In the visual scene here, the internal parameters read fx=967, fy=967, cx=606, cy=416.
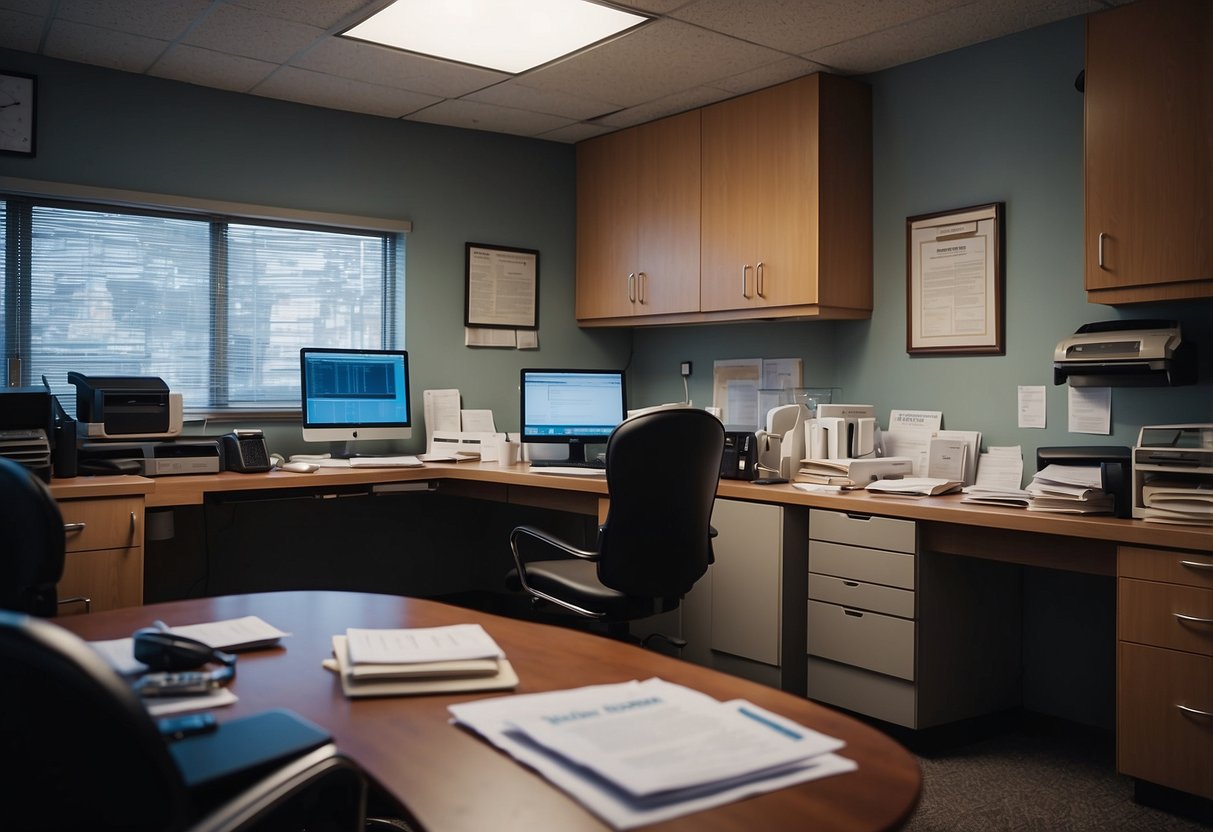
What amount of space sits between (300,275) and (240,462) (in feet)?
3.63

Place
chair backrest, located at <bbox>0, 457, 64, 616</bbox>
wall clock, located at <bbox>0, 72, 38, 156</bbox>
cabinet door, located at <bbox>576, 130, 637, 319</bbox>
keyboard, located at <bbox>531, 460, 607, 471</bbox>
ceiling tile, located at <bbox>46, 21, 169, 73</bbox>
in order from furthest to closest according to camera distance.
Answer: cabinet door, located at <bbox>576, 130, 637, 319</bbox>, keyboard, located at <bbox>531, 460, 607, 471</bbox>, wall clock, located at <bbox>0, 72, 38, 156</bbox>, ceiling tile, located at <bbox>46, 21, 169, 73</bbox>, chair backrest, located at <bbox>0, 457, 64, 616</bbox>

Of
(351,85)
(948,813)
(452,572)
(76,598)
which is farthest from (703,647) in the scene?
(351,85)

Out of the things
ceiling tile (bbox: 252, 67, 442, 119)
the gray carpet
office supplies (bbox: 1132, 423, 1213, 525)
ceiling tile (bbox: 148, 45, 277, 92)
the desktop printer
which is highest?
ceiling tile (bbox: 252, 67, 442, 119)

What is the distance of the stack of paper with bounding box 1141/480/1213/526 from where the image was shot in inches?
101

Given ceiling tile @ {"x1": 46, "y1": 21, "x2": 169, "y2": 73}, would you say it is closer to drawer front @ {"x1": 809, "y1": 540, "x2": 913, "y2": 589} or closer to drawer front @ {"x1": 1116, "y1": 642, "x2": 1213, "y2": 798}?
drawer front @ {"x1": 809, "y1": 540, "x2": 913, "y2": 589}

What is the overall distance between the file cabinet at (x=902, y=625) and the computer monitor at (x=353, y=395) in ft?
6.67

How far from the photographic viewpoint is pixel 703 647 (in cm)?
362

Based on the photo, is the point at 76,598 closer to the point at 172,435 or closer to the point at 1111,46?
the point at 172,435

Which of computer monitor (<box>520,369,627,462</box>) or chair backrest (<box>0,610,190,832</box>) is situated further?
computer monitor (<box>520,369,627,462</box>)

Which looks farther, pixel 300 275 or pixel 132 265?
pixel 300 275

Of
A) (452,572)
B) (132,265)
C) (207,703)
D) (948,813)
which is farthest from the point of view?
(452,572)

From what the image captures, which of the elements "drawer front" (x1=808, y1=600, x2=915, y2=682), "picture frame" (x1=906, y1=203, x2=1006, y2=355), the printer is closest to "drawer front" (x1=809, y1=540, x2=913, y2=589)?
"drawer front" (x1=808, y1=600, x2=915, y2=682)

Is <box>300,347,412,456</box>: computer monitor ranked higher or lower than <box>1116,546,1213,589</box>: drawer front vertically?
higher

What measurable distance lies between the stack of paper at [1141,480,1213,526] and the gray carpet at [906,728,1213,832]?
2.64ft
